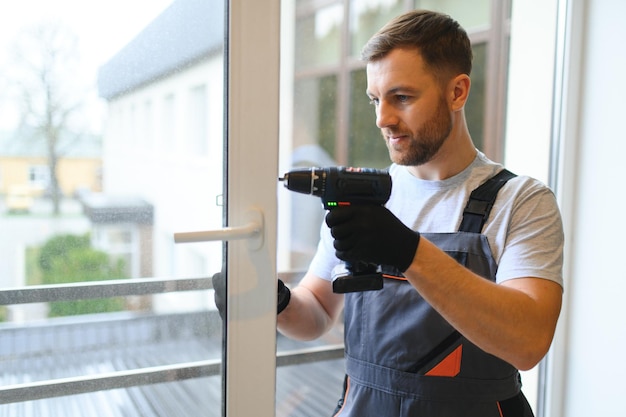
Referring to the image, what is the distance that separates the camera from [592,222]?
1655 millimetres

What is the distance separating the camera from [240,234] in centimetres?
98

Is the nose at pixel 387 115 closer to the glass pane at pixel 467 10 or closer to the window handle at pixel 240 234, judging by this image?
the window handle at pixel 240 234

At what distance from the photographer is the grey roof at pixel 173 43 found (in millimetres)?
995

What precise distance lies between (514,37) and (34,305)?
1687 mm

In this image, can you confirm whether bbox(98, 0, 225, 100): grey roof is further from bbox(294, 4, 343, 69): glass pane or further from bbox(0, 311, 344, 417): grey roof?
bbox(294, 4, 343, 69): glass pane

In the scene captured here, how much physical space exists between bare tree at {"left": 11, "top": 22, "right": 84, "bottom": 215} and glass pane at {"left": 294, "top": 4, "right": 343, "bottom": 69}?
2.80 ft

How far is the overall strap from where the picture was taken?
109 cm

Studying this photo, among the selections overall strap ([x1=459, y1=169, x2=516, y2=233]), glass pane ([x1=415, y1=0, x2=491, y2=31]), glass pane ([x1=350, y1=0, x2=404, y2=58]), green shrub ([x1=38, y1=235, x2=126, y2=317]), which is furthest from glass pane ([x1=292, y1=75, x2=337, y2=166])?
green shrub ([x1=38, y1=235, x2=126, y2=317])

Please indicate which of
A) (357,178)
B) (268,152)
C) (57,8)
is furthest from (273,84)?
(57,8)

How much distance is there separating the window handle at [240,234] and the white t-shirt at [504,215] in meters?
0.29

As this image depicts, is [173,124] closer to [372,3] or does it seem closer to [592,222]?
[372,3]

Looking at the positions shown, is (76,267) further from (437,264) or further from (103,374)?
(437,264)

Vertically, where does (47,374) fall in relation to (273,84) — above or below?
below

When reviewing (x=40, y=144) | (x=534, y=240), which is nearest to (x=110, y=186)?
(x=40, y=144)
